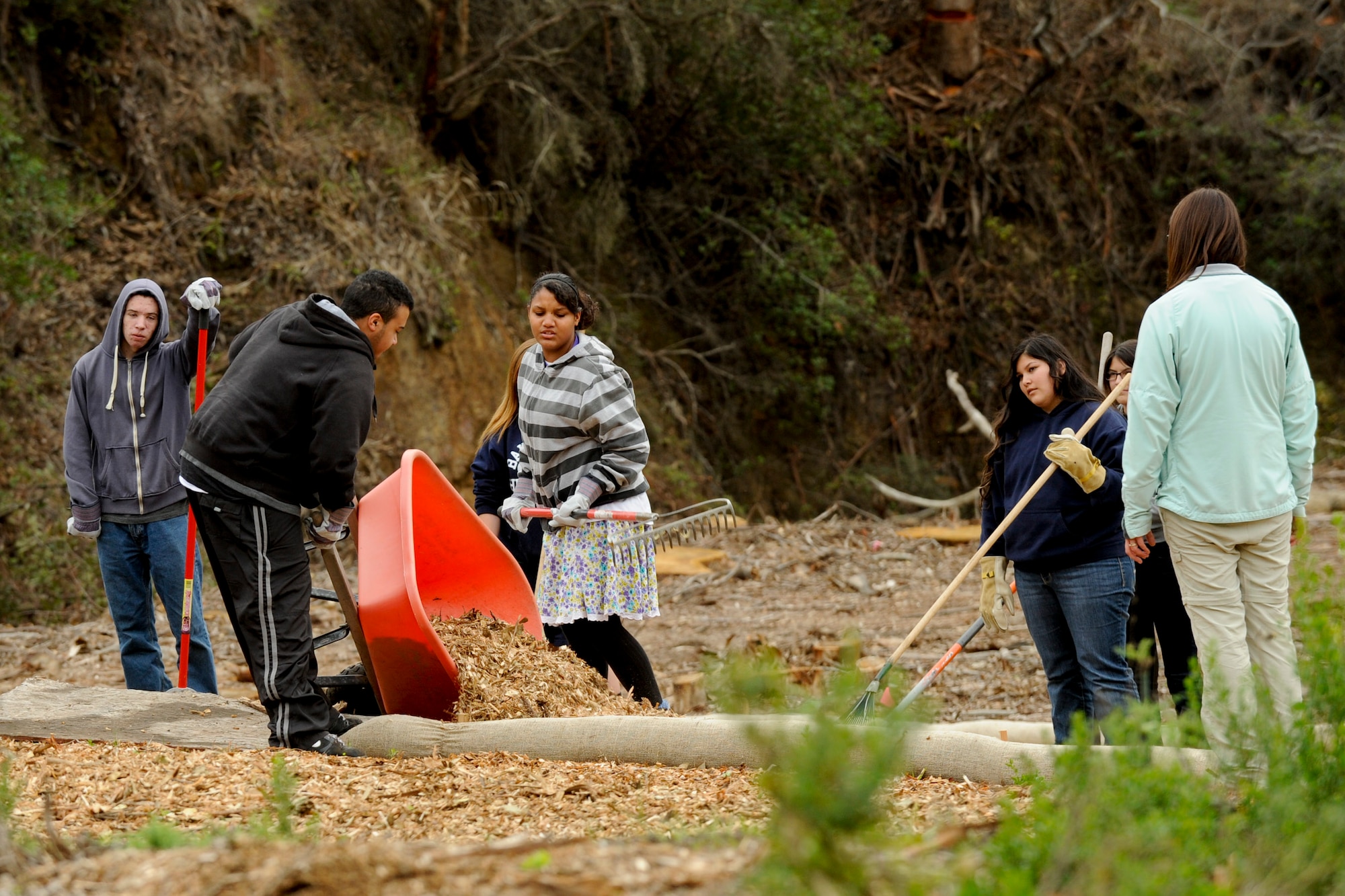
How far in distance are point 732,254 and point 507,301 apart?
107 inches

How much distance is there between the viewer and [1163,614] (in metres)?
4.27

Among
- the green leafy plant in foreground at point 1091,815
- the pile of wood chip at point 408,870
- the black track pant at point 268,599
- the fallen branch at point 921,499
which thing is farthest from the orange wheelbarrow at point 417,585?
the fallen branch at point 921,499

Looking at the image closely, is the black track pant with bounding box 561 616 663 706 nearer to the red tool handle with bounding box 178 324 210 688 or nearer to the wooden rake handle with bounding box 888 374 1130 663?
the wooden rake handle with bounding box 888 374 1130 663

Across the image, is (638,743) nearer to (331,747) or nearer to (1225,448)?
(331,747)

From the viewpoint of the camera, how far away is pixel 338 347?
3852 mm

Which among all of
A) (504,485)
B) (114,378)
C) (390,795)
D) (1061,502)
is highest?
(114,378)

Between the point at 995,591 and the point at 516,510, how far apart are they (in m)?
1.80

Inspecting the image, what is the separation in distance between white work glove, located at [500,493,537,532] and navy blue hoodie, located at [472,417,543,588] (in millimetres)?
123

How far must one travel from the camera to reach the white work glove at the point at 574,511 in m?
4.38

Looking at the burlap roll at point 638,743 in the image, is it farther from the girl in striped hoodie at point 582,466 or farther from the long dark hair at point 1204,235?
the long dark hair at point 1204,235

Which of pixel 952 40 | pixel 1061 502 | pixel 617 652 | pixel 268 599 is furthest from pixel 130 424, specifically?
pixel 952 40

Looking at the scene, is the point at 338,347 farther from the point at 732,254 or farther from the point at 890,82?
the point at 890,82

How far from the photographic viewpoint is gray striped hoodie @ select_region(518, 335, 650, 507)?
4.44 metres

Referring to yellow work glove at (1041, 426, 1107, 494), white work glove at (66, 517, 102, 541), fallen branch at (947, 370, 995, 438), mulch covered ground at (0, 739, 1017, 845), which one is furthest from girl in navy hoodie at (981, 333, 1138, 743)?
fallen branch at (947, 370, 995, 438)
